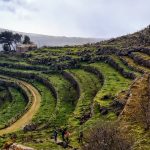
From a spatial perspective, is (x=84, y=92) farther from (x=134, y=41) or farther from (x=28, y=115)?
(x=134, y=41)

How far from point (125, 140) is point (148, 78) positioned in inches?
1332

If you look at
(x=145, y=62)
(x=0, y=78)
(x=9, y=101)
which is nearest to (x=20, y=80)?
(x=0, y=78)

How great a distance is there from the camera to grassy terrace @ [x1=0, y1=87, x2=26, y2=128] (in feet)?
360

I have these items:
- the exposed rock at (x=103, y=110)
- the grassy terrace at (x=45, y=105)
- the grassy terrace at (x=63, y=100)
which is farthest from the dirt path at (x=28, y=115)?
the exposed rock at (x=103, y=110)

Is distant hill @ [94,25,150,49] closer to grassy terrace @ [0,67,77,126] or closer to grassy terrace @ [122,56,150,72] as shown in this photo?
grassy terrace @ [122,56,150,72]

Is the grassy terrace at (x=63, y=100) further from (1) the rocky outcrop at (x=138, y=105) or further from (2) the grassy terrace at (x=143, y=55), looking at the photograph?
(2) the grassy terrace at (x=143, y=55)

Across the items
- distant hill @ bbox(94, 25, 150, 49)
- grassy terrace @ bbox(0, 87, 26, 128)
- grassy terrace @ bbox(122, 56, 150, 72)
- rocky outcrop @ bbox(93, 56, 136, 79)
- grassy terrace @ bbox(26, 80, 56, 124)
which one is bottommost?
grassy terrace @ bbox(0, 87, 26, 128)

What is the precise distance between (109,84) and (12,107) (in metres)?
27.0

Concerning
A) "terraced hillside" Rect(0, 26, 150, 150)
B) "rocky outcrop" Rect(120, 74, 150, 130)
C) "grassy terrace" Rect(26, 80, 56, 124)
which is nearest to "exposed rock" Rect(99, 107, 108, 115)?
"terraced hillside" Rect(0, 26, 150, 150)

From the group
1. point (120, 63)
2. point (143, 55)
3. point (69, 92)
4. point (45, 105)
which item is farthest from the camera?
point (120, 63)

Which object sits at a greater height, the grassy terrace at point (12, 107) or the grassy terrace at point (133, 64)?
the grassy terrace at point (133, 64)

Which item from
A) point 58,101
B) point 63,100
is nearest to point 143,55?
point 63,100

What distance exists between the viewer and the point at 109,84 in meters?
107

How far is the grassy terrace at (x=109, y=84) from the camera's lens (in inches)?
3701
